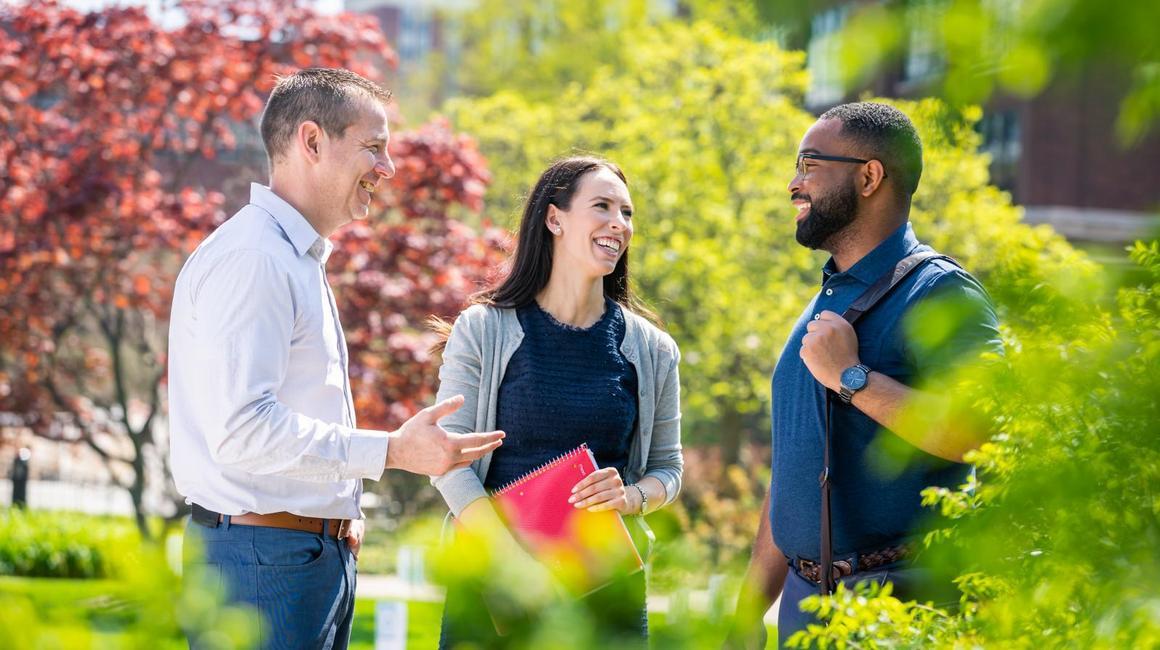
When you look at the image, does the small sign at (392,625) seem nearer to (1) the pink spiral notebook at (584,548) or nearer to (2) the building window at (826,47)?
(1) the pink spiral notebook at (584,548)

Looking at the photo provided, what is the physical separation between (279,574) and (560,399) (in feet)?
3.30

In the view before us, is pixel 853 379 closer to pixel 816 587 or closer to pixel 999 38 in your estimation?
pixel 816 587

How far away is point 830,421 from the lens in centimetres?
337

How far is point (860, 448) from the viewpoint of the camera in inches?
133

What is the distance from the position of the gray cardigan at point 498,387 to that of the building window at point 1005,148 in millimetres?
26822

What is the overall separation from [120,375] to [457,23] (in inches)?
1117

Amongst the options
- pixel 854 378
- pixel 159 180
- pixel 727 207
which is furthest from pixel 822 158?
pixel 727 207

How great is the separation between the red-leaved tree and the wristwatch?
6.86 meters

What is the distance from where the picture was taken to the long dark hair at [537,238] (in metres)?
4.04

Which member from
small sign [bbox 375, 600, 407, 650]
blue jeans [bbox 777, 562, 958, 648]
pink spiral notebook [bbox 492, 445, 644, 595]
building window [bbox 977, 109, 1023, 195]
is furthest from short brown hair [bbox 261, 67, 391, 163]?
building window [bbox 977, 109, 1023, 195]

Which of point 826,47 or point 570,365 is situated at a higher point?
point 826,47

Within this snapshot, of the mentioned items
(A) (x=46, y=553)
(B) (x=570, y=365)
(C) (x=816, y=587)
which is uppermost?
(B) (x=570, y=365)

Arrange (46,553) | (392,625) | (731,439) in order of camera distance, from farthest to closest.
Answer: (731,439), (46,553), (392,625)

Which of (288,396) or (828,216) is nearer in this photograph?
(288,396)
